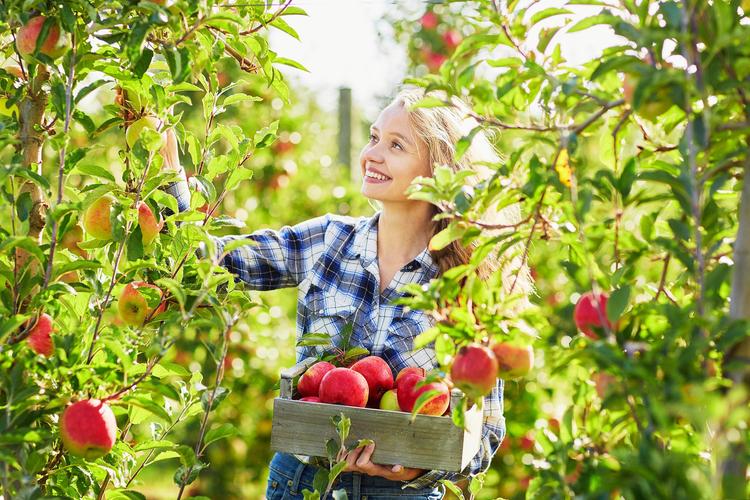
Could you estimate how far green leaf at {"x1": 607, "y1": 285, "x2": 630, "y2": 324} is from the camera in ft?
3.66

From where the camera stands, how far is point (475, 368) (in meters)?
1.25

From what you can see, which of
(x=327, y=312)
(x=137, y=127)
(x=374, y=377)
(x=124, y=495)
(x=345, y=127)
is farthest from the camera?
(x=345, y=127)

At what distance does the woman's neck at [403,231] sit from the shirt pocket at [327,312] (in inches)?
6.7

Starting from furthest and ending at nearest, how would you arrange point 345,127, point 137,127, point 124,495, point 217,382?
point 345,127 → point 137,127 → point 124,495 → point 217,382

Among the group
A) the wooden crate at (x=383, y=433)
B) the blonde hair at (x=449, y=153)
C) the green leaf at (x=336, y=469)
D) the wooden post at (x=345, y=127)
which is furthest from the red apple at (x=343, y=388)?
the wooden post at (x=345, y=127)

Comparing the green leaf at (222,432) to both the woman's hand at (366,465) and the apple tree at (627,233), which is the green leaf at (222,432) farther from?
the apple tree at (627,233)

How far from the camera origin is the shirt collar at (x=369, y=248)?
2131 mm

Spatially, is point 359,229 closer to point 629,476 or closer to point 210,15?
point 210,15

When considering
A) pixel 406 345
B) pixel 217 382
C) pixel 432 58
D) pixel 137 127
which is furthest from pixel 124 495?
pixel 432 58

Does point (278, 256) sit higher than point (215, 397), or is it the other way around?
point (278, 256)

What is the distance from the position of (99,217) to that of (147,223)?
0.09m

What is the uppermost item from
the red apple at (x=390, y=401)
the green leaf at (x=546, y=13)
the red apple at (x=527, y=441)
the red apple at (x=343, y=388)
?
the green leaf at (x=546, y=13)

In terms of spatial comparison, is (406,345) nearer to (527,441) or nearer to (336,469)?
(336,469)

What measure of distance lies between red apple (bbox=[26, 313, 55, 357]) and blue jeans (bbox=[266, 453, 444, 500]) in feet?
2.38
